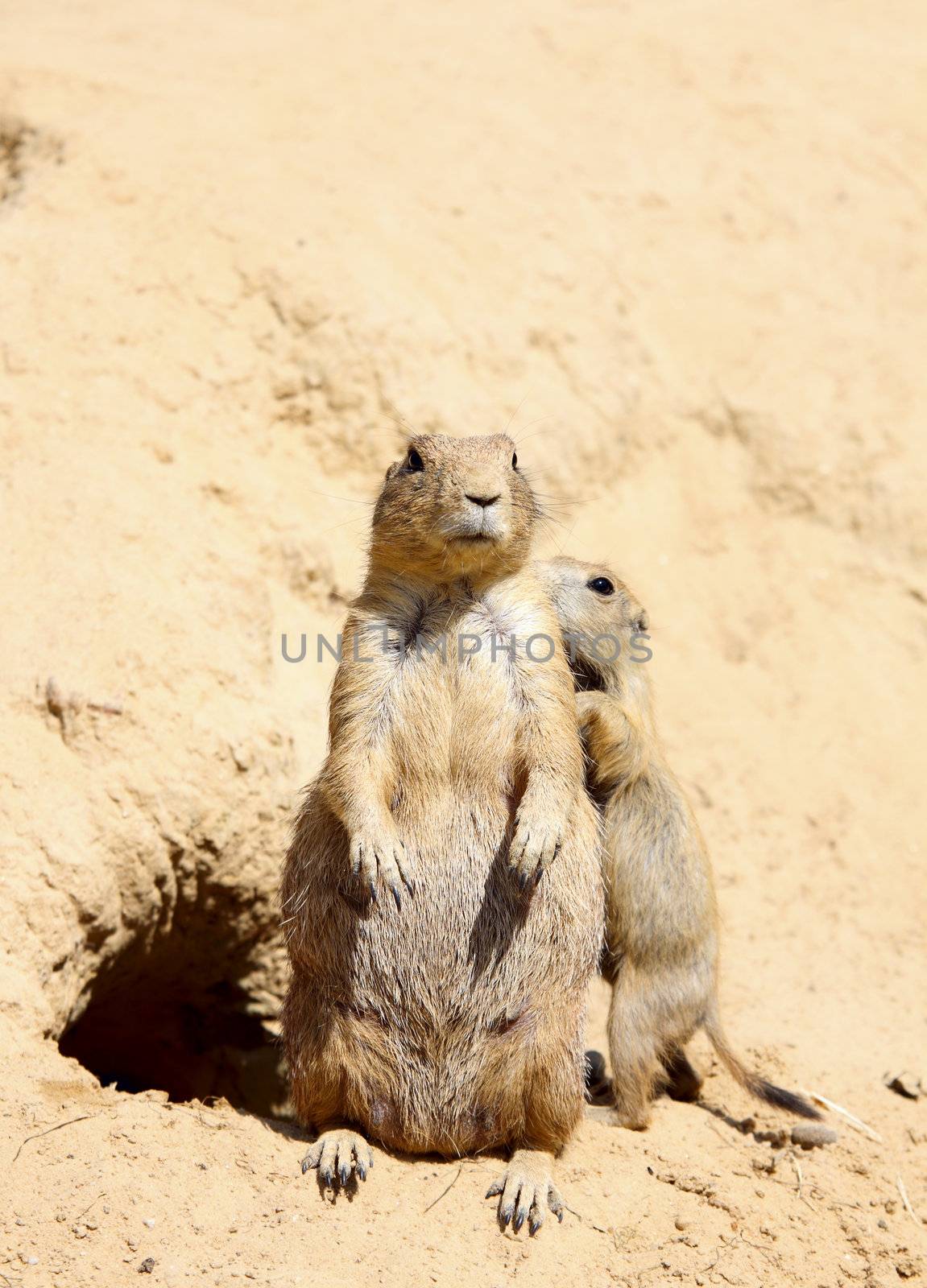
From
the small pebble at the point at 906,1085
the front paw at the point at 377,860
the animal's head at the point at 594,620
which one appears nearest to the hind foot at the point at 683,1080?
the small pebble at the point at 906,1085

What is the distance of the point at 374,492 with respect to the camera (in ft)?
23.7

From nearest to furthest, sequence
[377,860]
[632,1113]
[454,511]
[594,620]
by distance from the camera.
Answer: [377,860], [454,511], [632,1113], [594,620]

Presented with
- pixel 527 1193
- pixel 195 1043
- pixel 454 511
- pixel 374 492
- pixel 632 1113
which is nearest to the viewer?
pixel 527 1193

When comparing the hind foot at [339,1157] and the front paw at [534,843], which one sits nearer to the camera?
the hind foot at [339,1157]

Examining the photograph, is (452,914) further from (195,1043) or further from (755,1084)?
(195,1043)

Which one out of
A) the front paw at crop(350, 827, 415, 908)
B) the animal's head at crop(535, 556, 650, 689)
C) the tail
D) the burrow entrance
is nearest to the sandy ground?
the burrow entrance

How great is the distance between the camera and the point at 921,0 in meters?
11.8

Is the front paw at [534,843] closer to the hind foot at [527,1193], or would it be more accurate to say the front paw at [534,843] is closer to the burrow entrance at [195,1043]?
the hind foot at [527,1193]

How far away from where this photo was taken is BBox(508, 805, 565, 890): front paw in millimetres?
4258

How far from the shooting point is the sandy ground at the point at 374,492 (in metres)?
4.32

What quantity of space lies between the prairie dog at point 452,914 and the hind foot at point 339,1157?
187 mm

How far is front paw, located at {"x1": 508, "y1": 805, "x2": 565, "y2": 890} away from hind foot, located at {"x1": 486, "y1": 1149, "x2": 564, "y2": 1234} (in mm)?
948

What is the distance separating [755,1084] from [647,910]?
2.80ft

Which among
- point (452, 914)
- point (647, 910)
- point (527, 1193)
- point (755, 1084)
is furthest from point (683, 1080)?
point (452, 914)
